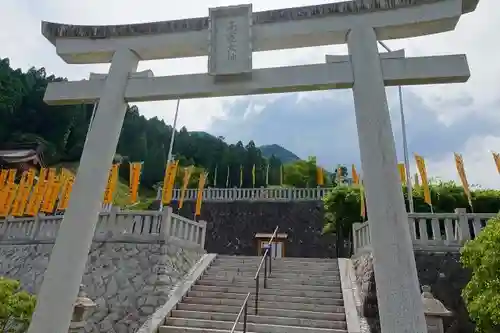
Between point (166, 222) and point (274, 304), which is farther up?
point (166, 222)

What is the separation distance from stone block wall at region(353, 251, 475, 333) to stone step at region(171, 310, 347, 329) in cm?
57

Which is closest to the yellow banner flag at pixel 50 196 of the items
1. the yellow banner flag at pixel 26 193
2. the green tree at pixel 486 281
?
the yellow banner flag at pixel 26 193

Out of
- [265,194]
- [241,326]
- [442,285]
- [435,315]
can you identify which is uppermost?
[265,194]

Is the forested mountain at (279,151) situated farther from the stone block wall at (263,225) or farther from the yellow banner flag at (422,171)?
the yellow banner flag at (422,171)

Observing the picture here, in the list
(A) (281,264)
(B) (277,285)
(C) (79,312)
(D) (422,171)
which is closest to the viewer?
(C) (79,312)

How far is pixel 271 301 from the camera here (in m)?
7.45

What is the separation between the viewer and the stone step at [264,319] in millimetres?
6555

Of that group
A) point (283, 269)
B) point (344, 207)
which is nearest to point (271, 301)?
point (283, 269)

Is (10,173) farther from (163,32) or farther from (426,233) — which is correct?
(426,233)

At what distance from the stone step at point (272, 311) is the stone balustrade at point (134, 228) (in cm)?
172

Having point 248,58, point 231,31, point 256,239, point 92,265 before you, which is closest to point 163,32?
point 231,31

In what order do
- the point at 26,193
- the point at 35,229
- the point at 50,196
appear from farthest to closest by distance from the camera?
the point at 26,193
the point at 50,196
the point at 35,229

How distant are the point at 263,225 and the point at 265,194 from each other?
166cm

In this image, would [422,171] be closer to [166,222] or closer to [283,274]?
[283,274]
